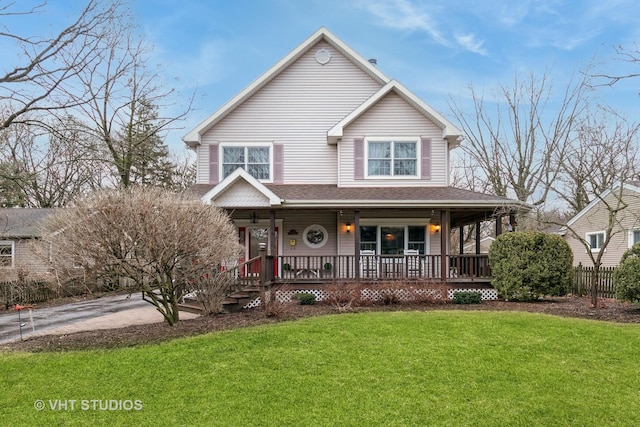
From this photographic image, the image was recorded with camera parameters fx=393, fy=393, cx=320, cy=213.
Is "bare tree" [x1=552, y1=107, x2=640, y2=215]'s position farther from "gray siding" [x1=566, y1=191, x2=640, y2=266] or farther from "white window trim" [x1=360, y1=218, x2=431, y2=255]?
"white window trim" [x1=360, y1=218, x2=431, y2=255]

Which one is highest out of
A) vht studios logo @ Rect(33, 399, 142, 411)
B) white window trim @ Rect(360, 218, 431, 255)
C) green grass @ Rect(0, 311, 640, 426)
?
white window trim @ Rect(360, 218, 431, 255)

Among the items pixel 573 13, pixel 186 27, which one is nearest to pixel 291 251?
pixel 186 27

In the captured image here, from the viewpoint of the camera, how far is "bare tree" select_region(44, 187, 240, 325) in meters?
7.18

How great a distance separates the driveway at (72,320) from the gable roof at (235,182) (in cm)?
367

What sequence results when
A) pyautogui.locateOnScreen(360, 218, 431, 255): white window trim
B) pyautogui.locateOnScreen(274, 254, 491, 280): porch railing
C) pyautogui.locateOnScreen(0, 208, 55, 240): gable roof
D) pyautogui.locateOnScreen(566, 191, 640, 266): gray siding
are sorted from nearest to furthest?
pyautogui.locateOnScreen(274, 254, 491, 280): porch railing < pyautogui.locateOnScreen(360, 218, 431, 255): white window trim < pyautogui.locateOnScreen(566, 191, 640, 266): gray siding < pyautogui.locateOnScreen(0, 208, 55, 240): gable roof

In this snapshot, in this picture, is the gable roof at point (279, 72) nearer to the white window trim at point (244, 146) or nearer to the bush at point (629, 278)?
the white window trim at point (244, 146)

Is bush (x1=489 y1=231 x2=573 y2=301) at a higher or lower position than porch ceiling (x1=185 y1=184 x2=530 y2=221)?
lower

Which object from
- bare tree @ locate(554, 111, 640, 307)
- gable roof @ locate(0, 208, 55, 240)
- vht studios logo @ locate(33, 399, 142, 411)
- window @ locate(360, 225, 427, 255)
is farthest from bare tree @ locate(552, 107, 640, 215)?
gable roof @ locate(0, 208, 55, 240)

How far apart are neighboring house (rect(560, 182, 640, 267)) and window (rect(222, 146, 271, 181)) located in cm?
1285

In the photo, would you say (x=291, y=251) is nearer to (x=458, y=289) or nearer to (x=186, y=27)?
(x=458, y=289)

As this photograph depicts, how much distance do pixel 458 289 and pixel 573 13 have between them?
12.3m

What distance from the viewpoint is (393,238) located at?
1469cm

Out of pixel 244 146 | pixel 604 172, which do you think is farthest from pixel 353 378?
pixel 604 172

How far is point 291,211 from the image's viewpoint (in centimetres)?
1473
